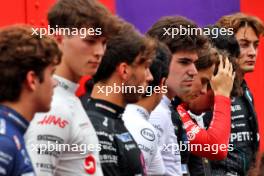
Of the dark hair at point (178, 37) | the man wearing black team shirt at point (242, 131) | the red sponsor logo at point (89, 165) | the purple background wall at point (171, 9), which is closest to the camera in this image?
the red sponsor logo at point (89, 165)

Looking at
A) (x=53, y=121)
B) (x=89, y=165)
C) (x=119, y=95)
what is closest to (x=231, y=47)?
(x=119, y=95)

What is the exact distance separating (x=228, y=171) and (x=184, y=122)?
740 mm

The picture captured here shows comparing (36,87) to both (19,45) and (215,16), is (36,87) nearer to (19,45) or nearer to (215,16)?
(19,45)

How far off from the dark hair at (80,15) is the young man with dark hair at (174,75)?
0.80 metres

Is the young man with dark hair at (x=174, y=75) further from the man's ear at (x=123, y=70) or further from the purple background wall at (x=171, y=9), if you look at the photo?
the purple background wall at (x=171, y=9)

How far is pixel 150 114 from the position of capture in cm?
444

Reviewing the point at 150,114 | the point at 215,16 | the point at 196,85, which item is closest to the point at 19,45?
the point at 150,114

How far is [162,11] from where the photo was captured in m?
6.02

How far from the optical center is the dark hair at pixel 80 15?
372cm

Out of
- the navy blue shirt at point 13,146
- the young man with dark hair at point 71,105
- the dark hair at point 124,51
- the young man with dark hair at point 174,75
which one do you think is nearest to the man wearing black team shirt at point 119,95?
the dark hair at point 124,51

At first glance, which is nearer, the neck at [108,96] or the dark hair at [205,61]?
the neck at [108,96]

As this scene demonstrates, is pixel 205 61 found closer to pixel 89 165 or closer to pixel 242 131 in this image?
pixel 242 131

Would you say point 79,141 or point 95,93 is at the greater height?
point 95,93

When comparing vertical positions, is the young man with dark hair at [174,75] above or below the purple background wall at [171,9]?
below
